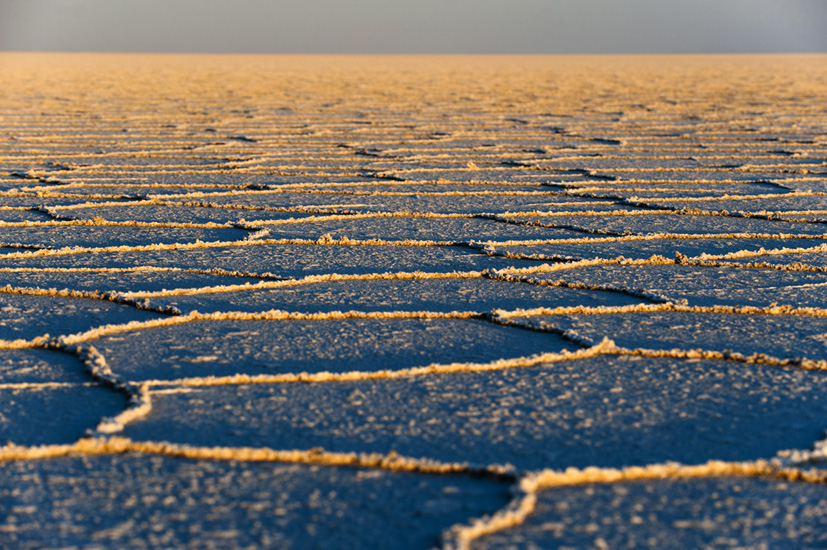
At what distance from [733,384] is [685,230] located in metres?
1.37

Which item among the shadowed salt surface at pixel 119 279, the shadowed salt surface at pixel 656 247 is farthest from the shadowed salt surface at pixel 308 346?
the shadowed salt surface at pixel 656 247

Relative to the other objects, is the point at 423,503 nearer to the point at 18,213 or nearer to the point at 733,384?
the point at 733,384

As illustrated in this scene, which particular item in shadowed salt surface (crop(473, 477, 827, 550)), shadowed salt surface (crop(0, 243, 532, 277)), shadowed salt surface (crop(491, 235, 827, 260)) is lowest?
shadowed salt surface (crop(473, 477, 827, 550))

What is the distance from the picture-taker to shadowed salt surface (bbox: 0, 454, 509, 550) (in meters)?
1.01

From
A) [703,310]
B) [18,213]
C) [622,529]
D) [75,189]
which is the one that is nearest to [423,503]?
[622,529]

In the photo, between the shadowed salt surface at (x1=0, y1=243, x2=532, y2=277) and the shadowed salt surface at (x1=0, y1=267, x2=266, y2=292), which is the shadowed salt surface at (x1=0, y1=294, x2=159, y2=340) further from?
the shadowed salt surface at (x1=0, y1=243, x2=532, y2=277)

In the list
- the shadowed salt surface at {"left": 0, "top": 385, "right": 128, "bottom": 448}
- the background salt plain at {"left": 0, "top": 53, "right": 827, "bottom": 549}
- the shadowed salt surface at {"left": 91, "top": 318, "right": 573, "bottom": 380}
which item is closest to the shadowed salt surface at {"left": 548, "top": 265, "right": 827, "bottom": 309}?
the background salt plain at {"left": 0, "top": 53, "right": 827, "bottom": 549}

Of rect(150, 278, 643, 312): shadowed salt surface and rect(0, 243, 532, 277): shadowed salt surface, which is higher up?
rect(0, 243, 532, 277): shadowed salt surface

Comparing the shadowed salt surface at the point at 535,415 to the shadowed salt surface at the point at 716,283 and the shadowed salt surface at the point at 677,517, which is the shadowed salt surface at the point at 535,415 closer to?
the shadowed salt surface at the point at 677,517

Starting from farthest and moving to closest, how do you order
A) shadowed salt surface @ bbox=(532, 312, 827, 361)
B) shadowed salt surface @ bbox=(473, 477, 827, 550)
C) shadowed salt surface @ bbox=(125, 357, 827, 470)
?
shadowed salt surface @ bbox=(532, 312, 827, 361) < shadowed salt surface @ bbox=(125, 357, 827, 470) < shadowed salt surface @ bbox=(473, 477, 827, 550)

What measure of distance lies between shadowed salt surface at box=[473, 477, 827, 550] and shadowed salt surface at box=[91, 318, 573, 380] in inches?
20.3

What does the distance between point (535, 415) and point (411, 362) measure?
0.30 metres

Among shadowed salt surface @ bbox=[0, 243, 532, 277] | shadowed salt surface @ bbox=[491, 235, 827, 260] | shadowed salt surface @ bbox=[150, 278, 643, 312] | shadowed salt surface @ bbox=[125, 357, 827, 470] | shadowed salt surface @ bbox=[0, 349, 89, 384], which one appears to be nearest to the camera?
shadowed salt surface @ bbox=[125, 357, 827, 470]

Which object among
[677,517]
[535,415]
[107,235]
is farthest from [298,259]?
[677,517]
